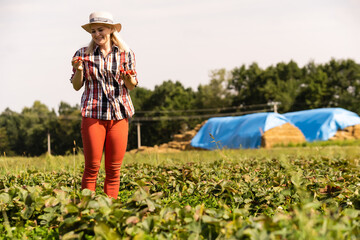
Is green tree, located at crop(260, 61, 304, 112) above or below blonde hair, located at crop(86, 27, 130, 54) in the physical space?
above

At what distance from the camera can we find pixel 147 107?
158ft

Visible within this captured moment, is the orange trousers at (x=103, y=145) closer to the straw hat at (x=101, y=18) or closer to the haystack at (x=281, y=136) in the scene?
the straw hat at (x=101, y=18)

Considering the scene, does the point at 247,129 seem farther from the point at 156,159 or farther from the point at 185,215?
the point at 185,215

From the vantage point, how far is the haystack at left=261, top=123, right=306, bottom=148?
17984 mm

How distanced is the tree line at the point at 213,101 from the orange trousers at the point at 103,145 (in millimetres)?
32743

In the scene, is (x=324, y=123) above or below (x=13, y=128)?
above

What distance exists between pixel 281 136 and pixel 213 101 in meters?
25.0

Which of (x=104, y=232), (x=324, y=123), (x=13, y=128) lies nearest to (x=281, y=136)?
(x=324, y=123)

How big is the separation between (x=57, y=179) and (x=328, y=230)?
3.75 m

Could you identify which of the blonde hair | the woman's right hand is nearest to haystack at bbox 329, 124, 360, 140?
the blonde hair

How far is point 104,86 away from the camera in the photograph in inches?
131

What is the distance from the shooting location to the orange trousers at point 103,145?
3256mm

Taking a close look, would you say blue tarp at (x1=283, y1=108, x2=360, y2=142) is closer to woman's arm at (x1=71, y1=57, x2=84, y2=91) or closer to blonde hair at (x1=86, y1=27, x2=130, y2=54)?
blonde hair at (x1=86, y1=27, x2=130, y2=54)

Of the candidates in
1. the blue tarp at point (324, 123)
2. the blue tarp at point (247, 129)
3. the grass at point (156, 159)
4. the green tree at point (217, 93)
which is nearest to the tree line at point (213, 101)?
the green tree at point (217, 93)
